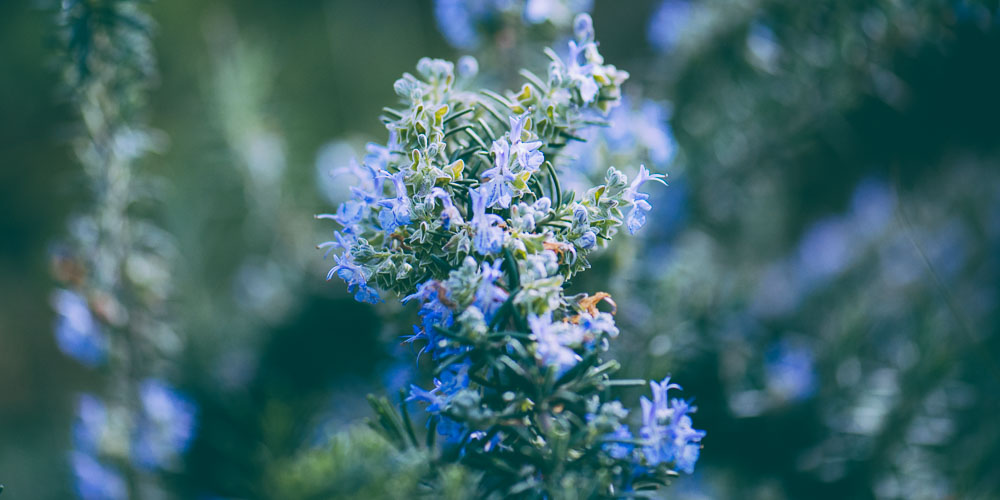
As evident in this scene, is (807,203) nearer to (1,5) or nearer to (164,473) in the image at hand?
(164,473)

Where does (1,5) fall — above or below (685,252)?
above

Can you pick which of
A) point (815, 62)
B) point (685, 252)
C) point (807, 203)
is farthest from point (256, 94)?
point (807, 203)

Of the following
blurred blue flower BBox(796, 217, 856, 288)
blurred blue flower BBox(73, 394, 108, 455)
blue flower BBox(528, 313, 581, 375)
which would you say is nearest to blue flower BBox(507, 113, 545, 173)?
blue flower BBox(528, 313, 581, 375)

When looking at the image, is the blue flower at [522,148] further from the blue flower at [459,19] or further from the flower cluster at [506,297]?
the blue flower at [459,19]

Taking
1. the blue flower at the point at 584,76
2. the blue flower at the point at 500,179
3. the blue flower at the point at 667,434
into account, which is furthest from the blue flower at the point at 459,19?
the blue flower at the point at 667,434

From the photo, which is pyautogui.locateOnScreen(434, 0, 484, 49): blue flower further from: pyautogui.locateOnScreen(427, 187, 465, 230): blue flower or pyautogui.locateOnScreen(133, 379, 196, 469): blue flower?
pyautogui.locateOnScreen(133, 379, 196, 469): blue flower

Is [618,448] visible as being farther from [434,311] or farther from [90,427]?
[90,427]

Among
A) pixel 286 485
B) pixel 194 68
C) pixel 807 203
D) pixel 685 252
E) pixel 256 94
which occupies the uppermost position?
pixel 194 68
